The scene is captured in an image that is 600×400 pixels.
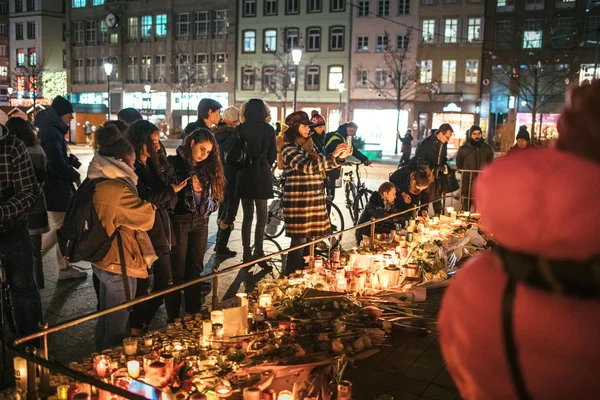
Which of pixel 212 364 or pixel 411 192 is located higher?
pixel 411 192

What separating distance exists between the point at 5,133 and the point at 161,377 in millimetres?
2342

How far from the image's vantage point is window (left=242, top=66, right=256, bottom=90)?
50.2m

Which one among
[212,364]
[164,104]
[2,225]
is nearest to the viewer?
[212,364]

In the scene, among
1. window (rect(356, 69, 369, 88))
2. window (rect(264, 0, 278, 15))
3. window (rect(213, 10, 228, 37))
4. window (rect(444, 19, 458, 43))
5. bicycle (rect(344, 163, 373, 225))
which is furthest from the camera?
window (rect(213, 10, 228, 37))

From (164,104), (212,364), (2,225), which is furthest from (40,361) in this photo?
(164,104)

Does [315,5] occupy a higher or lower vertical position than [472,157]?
higher

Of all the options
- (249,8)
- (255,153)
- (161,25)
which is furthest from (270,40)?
(255,153)

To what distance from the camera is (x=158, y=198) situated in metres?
4.72

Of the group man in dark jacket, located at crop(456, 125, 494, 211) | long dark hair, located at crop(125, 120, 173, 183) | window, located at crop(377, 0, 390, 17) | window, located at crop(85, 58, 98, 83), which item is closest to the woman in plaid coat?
long dark hair, located at crop(125, 120, 173, 183)

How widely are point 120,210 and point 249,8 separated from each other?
1923 inches

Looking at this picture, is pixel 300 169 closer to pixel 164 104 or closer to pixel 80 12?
pixel 164 104

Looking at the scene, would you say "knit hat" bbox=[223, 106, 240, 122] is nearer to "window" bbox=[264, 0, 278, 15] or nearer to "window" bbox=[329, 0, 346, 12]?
"window" bbox=[329, 0, 346, 12]

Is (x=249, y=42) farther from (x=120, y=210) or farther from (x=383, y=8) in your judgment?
(x=120, y=210)

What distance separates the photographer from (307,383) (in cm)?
343
